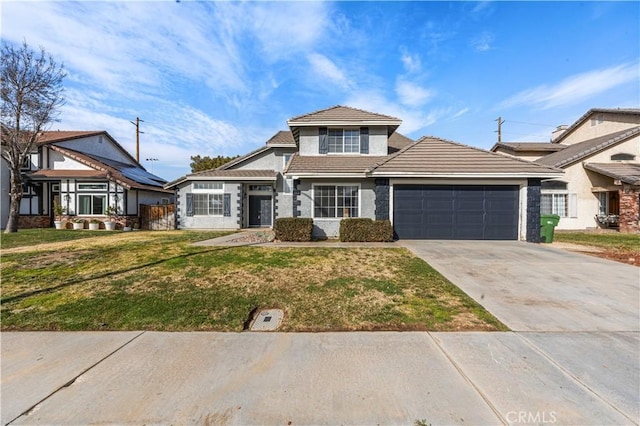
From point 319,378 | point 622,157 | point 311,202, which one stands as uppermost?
point 622,157

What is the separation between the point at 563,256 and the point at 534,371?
8.12m

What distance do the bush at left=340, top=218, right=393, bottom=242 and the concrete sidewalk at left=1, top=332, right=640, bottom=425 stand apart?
7773 millimetres

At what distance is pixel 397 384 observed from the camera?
9.30 ft

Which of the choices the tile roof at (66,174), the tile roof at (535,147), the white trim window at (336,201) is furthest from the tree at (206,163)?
the tile roof at (535,147)

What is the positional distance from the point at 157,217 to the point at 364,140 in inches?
591

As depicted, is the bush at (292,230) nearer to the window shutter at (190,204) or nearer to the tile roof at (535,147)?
the window shutter at (190,204)

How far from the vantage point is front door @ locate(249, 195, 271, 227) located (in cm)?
1867

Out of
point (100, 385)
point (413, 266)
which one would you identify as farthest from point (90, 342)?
point (413, 266)

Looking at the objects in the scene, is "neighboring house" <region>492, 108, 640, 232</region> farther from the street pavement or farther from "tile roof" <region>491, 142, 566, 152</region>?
the street pavement

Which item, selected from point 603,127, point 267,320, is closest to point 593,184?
point 603,127

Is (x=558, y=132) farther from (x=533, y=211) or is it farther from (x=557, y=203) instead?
(x=533, y=211)

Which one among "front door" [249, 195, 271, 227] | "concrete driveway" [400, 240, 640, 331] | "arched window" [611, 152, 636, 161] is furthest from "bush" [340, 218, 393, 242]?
"arched window" [611, 152, 636, 161]

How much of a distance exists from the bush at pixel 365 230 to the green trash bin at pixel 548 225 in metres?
6.80

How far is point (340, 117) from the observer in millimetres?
14250
